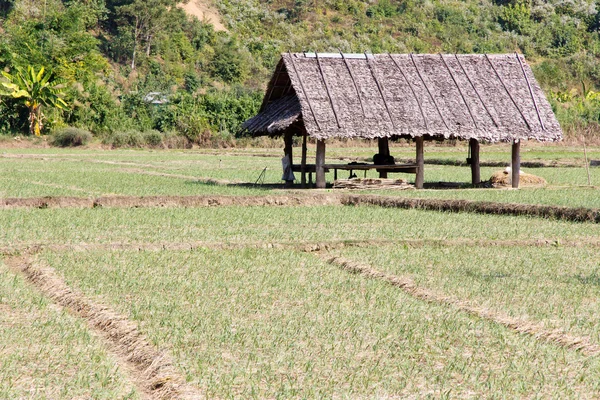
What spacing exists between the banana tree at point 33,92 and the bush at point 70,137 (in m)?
1.47

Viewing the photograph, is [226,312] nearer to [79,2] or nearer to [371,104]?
[371,104]

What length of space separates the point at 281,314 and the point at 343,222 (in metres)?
6.10

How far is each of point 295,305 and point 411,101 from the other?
40.3ft

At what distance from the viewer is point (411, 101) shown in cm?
1833

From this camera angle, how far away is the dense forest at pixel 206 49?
39812 mm

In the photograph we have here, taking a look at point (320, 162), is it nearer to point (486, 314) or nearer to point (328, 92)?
point (328, 92)

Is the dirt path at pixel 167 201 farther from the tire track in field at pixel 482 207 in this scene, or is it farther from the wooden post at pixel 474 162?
the wooden post at pixel 474 162

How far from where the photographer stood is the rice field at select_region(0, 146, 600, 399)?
4738 mm

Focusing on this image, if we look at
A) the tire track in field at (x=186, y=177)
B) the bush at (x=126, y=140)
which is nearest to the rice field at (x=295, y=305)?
the tire track in field at (x=186, y=177)

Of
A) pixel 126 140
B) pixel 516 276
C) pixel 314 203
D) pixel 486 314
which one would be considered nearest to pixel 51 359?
pixel 486 314

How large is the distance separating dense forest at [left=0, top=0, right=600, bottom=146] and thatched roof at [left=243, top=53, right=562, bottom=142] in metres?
11.8

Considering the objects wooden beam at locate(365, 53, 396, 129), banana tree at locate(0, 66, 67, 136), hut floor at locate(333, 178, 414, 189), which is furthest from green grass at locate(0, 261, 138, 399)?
banana tree at locate(0, 66, 67, 136)

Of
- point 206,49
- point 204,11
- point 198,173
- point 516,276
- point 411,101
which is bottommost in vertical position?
point 198,173

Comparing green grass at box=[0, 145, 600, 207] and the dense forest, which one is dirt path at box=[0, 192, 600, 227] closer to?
green grass at box=[0, 145, 600, 207]
